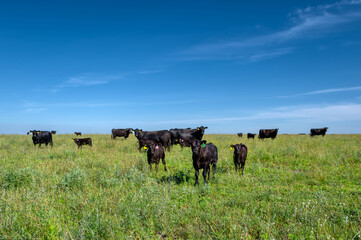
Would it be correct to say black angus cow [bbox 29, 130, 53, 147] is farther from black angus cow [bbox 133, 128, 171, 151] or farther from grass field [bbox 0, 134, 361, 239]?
grass field [bbox 0, 134, 361, 239]

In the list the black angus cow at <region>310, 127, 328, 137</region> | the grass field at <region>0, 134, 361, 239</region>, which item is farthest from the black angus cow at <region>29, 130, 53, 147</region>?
the black angus cow at <region>310, 127, 328, 137</region>

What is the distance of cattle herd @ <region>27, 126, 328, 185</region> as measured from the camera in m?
Result: 8.36

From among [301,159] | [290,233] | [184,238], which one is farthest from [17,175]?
[301,159]

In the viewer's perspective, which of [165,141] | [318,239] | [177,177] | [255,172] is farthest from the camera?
[165,141]

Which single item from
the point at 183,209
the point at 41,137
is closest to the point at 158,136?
the point at 41,137

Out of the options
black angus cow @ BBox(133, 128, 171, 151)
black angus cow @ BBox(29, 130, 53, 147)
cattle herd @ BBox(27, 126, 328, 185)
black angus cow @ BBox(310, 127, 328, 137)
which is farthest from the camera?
black angus cow @ BBox(310, 127, 328, 137)

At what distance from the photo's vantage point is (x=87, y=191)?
21.4 ft

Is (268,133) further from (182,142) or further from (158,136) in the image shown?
(182,142)

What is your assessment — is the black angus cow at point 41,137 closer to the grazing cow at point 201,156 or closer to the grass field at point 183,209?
the grass field at point 183,209

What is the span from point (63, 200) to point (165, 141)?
14.8 metres

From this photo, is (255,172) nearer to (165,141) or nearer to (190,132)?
(165,141)

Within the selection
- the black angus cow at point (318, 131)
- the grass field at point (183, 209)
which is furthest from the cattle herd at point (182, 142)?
A: the grass field at point (183, 209)

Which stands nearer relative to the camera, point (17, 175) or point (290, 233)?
point (290, 233)

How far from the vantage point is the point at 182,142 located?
9969 millimetres
